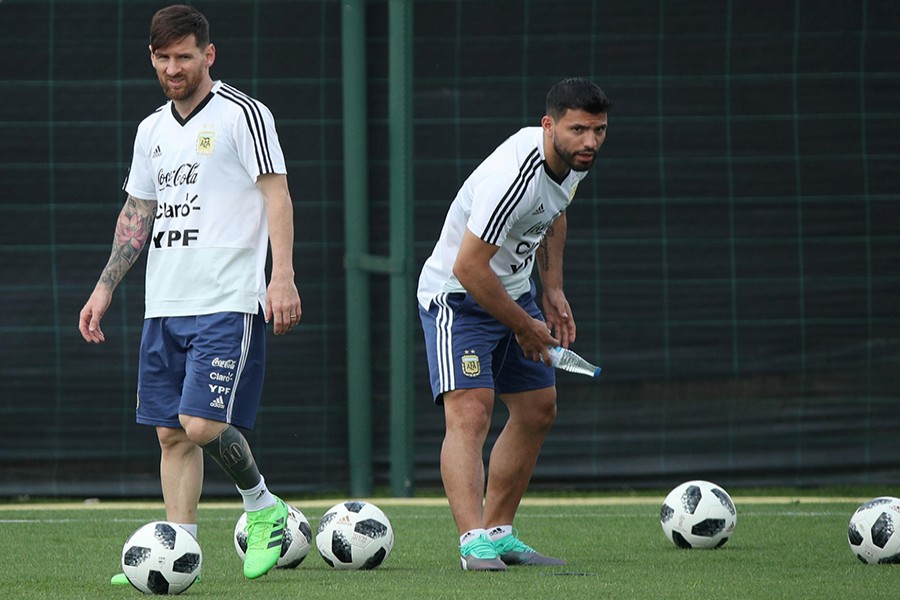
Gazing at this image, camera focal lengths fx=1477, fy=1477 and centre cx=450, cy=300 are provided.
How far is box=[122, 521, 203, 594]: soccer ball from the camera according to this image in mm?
4500

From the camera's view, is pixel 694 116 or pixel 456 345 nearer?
pixel 456 345

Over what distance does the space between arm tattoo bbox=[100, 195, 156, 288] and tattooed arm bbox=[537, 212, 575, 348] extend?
62.2 inches

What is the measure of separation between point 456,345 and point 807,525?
2291 mm

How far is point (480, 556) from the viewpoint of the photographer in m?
5.25

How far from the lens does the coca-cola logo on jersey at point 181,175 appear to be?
500 cm

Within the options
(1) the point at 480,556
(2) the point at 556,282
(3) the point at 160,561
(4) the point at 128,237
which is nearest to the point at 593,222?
(2) the point at 556,282

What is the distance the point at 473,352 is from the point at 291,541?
0.95 m

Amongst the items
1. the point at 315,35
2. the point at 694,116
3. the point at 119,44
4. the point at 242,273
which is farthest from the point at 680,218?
the point at 242,273

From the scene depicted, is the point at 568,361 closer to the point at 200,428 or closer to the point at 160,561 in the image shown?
the point at 200,428

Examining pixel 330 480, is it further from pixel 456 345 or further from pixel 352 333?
pixel 456 345

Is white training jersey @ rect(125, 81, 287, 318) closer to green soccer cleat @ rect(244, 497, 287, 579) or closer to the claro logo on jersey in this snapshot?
the claro logo on jersey

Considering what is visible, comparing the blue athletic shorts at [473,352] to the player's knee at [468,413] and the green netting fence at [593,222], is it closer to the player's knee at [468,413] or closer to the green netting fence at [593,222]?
the player's knee at [468,413]

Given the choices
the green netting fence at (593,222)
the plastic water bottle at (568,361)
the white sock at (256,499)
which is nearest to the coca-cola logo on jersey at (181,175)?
the white sock at (256,499)

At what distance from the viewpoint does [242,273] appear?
503 centimetres
